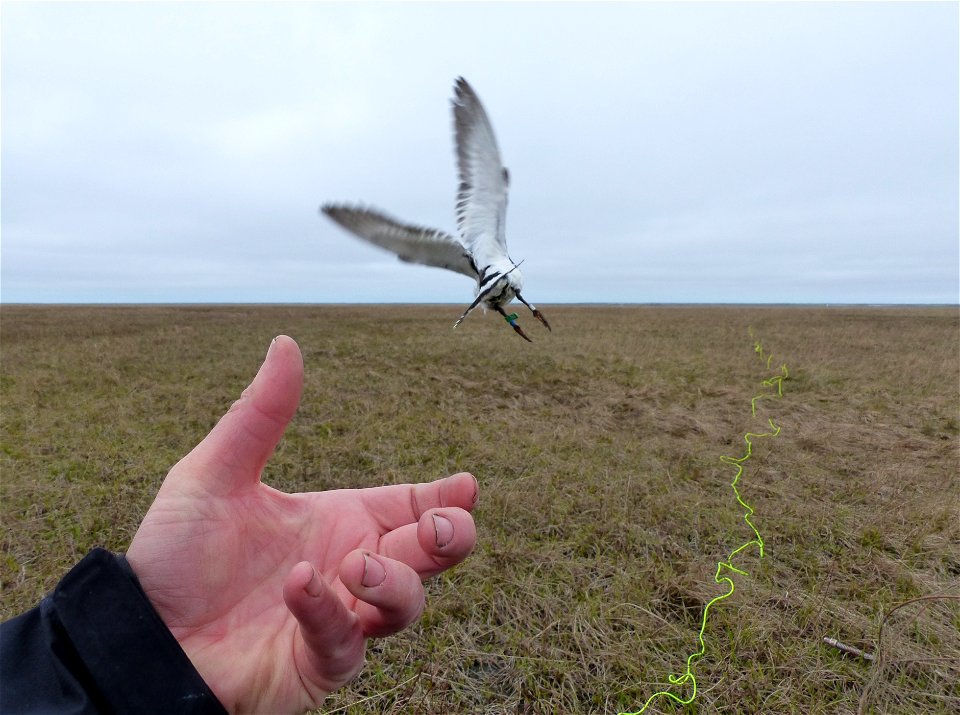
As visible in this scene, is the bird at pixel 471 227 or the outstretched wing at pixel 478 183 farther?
the outstretched wing at pixel 478 183

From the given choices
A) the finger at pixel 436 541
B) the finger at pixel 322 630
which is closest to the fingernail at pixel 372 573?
the finger at pixel 322 630

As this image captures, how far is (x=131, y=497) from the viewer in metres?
6.88

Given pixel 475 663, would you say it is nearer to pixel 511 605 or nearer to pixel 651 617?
pixel 511 605

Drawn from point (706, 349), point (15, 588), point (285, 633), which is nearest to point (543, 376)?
point (706, 349)

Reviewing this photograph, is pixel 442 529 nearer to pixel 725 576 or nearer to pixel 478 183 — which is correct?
pixel 478 183

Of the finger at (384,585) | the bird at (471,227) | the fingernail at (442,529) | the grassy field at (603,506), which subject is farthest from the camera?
the grassy field at (603,506)

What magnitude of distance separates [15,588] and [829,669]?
7657mm

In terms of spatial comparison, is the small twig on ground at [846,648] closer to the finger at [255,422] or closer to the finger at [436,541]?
the finger at [436,541]

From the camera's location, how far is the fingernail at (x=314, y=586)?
5.21 ft

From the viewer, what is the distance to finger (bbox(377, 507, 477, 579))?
7.00ft

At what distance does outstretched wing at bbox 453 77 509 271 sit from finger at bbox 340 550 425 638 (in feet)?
3.91

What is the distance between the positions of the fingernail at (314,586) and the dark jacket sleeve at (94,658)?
66 centimetres

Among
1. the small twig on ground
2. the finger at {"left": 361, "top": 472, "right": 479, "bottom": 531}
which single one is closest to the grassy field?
the small twig on ground

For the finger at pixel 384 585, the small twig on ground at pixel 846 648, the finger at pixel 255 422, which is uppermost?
the finger at pixel 255 422
